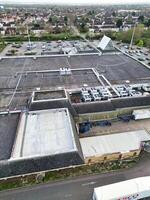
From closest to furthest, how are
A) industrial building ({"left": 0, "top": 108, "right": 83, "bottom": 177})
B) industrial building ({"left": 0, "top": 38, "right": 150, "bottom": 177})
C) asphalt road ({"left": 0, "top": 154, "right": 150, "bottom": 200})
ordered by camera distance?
asphalt road ({"left": 0, "top": 154, "right": 150, "bottom": 200}) < industrial building ({"left": 0, "top": 108, "right": 83, "bottom": 177}) < industrial building ({"left": 0, "top": 38, "right": 150, "bottom": 177})

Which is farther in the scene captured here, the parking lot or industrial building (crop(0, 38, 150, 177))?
the parking lot

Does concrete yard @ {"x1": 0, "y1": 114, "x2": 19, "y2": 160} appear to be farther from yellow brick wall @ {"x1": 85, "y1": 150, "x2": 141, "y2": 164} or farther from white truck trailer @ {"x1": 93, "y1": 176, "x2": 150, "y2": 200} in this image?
white truck trailer @ {"x1": 93, "y1": 176, "x2": 150, "y2": 200}

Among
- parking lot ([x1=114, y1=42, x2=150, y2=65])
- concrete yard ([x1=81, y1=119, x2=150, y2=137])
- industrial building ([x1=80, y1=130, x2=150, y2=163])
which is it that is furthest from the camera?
parking lot ([x1=114, y1=42, x2=150, y2=65])

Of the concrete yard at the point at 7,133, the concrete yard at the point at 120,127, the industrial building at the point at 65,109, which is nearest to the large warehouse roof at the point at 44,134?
the industrial building at the point at 65,109

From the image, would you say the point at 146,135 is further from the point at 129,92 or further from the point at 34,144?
the point at 34,144

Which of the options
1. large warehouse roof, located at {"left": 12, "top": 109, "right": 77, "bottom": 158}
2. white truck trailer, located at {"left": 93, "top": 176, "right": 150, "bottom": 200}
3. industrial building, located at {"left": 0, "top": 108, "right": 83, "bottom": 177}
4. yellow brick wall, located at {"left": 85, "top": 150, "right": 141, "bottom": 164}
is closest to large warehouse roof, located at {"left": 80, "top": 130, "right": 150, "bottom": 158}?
yellow brick wall, located at {"left": 85, "top": 150, "right": 141, "bottom": 164}

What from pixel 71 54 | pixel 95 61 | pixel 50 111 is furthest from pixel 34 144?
pixel 71 54

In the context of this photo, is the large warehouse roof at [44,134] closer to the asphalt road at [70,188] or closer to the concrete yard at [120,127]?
the asphalt road at [70,188]
